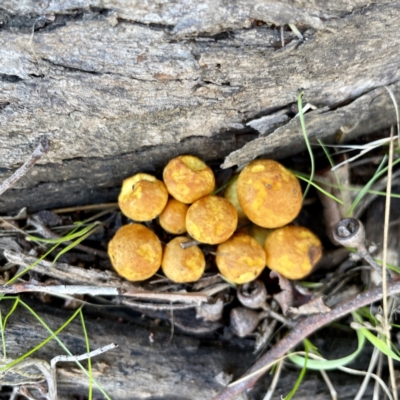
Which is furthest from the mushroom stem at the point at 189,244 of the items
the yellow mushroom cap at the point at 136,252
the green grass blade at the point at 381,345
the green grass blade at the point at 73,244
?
the green grass blade at the point at 381,345

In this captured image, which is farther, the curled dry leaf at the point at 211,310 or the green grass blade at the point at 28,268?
the curled dry leaf at the point at 211,310

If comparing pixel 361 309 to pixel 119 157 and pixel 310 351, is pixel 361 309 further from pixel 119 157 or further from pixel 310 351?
pixel 119 157

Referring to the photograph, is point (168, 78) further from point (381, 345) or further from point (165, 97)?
point (381, 345)

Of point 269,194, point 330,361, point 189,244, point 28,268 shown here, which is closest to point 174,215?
point 189,244

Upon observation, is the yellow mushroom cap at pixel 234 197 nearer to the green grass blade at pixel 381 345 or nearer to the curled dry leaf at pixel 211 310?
the curled dry leaf at pixel 211 310

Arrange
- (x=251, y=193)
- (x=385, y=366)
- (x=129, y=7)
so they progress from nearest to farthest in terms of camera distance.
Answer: (x=129, y=7) → (x=251, y=193) → (x=385, y=366)

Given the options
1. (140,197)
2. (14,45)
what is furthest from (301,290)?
(14,45)
